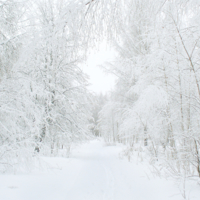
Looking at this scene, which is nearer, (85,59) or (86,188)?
(85,59)

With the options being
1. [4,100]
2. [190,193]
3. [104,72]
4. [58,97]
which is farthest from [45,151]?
[104,72]

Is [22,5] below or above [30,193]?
above

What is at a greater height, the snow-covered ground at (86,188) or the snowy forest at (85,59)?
the snowy forest at (85,59)

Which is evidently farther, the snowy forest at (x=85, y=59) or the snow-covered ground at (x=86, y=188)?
the snow-covered ground at (x=86, y=188)

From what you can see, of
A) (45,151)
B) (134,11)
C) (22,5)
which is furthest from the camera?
(45,151)

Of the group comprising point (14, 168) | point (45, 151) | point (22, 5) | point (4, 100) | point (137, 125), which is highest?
point (22, 5)

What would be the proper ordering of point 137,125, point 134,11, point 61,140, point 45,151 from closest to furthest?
point 134,11 → point 45,151 → point 137,125 → point 61,140

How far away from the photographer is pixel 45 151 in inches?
174

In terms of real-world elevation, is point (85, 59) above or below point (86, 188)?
above

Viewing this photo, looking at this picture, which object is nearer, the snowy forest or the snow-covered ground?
the snowy forest

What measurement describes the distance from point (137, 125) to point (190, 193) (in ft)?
12.4

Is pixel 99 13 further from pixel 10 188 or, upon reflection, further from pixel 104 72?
pixel 104 72

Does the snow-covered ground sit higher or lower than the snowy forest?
lower

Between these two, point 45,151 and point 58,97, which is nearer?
point 45,151
